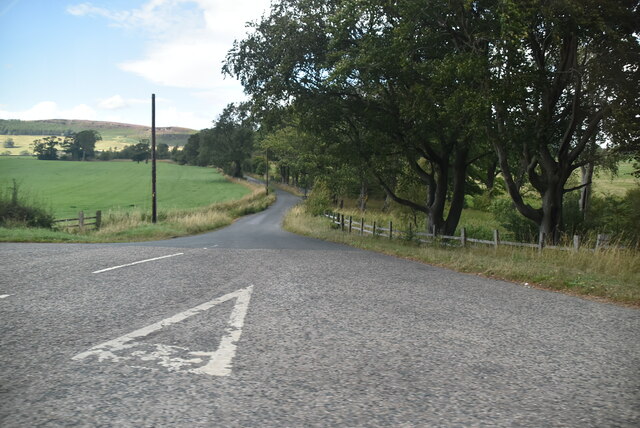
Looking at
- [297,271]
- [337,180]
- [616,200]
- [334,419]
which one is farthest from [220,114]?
[334,419]

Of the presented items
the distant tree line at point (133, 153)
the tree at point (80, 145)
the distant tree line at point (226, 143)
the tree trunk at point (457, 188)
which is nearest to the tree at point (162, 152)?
the distant tree line at point (133, 153)

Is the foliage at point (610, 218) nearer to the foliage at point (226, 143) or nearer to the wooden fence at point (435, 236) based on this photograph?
the wooden fence at point (435, 236)

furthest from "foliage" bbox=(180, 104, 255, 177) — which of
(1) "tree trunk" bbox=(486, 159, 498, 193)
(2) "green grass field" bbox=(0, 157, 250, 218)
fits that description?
(1) "tree trunk" bbox=(486, 159, 498, 193)

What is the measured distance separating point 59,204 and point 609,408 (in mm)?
64132

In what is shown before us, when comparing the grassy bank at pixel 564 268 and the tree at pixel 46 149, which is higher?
the tree at pixel 46 149

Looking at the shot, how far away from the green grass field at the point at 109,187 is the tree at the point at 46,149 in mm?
17367

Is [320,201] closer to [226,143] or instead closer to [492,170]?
[492,170]

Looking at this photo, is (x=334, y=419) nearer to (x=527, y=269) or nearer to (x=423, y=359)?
(x=423, y=359)

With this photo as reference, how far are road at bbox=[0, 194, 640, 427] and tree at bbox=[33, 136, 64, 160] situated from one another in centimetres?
14243

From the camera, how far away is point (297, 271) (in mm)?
9367

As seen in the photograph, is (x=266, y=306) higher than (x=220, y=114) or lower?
lower

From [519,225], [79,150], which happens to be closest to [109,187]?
[79,150]

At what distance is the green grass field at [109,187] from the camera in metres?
60.3

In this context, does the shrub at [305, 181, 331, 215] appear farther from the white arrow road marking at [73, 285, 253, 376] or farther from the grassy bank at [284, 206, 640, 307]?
the white arrow road marking at [73, 285, 253, 376]
